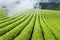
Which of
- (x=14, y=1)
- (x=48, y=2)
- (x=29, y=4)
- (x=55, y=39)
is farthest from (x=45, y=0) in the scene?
(x=55, y=39)

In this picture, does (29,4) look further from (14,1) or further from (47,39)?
(47,39)

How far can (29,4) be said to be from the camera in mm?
112812

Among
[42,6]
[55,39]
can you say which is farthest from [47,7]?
[55,39]

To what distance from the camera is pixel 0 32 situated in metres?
21.9

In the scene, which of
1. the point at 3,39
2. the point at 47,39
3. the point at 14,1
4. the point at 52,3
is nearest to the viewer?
the point at 3,39

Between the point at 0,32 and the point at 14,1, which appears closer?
the point at 0,32

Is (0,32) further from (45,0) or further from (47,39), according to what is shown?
(45,0)

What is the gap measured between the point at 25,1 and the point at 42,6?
12.7m

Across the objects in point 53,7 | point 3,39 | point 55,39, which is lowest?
point 53,7

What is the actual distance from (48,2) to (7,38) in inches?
3715

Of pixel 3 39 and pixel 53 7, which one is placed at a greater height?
pixel 3 39

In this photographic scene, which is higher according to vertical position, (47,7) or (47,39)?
(47,39)

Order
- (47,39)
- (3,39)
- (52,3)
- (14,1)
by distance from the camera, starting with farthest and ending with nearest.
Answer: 1. (52,3)
2. (14,1)
3. (47,39)
4. (3,39)

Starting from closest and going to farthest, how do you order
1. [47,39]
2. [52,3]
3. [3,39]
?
1. [3,39]
2. [47,39]
3. [52,3]
